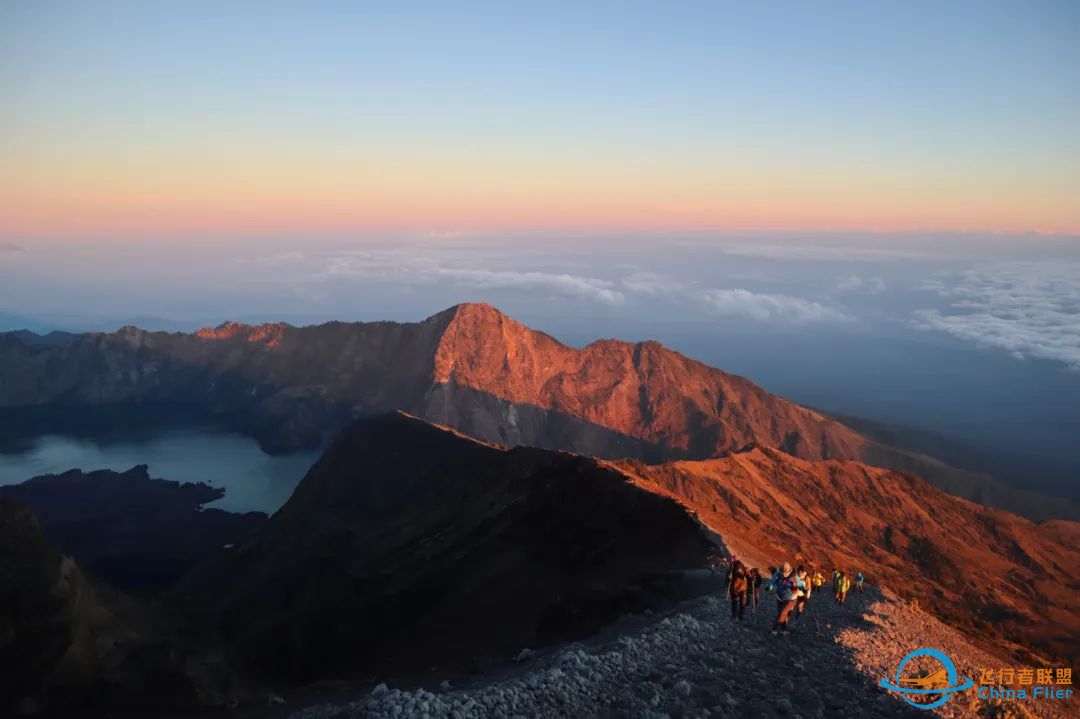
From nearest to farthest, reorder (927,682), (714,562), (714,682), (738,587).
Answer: (714,682) < (927,682) < (738,587) < (714,562)

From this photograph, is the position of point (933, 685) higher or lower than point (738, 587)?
higher

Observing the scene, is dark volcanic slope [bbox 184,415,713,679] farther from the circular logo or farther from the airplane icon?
the airplane icon

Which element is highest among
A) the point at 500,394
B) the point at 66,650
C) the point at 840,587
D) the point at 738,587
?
the point at 738,587

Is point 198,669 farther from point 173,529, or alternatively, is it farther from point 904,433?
point 904,433

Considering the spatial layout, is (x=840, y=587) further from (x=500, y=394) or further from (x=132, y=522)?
(x=500, y=394)

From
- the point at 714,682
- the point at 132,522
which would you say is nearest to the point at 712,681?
the point at 714,682

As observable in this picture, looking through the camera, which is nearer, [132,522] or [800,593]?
[800,593]

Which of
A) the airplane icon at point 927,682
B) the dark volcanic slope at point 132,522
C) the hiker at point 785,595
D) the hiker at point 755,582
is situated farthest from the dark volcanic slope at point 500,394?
the airplane icon at point 927,682
